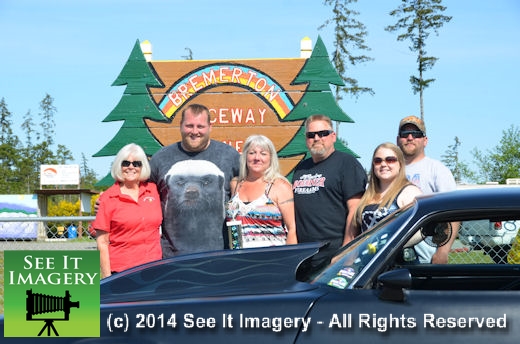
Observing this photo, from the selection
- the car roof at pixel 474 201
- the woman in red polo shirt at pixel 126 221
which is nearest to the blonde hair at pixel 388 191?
the car roof at pixel 474 201

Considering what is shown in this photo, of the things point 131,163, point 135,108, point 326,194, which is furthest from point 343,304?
point 135,108

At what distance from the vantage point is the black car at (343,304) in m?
2.80

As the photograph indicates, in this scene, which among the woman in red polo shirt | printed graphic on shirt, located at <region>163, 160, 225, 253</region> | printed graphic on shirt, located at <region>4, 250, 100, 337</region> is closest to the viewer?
printed graphic on shirt, located at <region>4, 250, 100, 337</region>

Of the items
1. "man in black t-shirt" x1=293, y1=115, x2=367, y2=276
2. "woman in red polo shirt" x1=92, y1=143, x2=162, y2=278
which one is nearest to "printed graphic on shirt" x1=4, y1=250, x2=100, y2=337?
"woman in red polo shirt" x1=92, y1=143, x2=162, y2=278

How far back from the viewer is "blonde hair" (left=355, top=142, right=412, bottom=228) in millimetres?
4449

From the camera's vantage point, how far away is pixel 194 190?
5.04 metres

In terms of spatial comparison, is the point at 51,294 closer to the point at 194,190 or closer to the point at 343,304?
the point at 343,304

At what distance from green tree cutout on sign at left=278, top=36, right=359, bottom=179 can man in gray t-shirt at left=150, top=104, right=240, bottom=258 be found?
4.54m

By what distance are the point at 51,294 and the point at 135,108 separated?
22.2 feet

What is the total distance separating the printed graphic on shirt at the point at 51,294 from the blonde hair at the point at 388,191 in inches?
71.0

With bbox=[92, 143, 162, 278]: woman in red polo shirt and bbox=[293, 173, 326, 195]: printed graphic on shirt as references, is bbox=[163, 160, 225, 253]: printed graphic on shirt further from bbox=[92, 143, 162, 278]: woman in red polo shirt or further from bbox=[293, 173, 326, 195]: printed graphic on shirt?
bbox=[293, 173, 326, 195]: printed graphic on shirt

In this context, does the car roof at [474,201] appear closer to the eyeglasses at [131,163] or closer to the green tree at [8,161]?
the eyeglasses at [131,163]

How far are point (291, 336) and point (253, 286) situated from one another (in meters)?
0.36

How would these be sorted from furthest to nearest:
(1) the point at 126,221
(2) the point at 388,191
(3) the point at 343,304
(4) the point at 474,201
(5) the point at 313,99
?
1. (5) the point at 313,99
2. (1) the point at 126,221
3. (2) the point at 388,191
4. (4) the point at 474,201
5. (3) the point at 343,304
